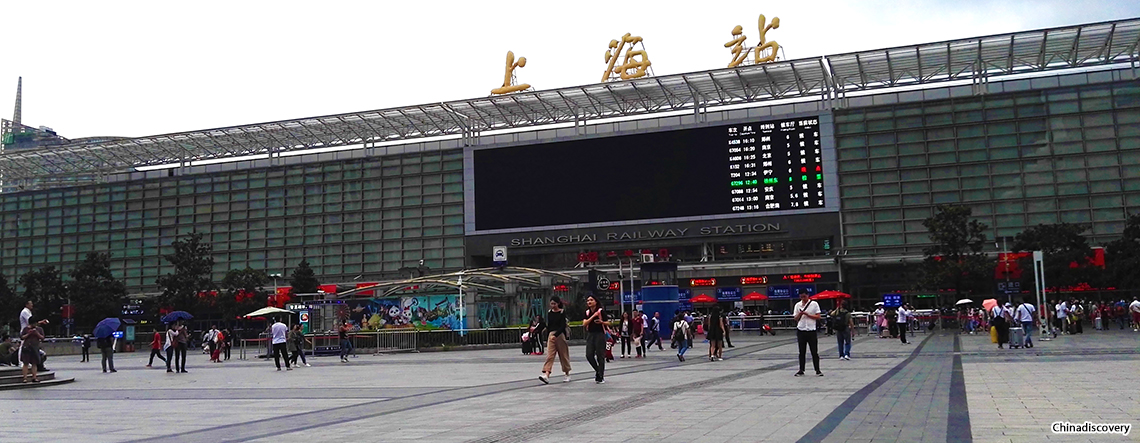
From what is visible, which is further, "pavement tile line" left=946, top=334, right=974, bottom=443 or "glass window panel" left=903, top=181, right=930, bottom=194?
"glass window panel" left=903, top=181, right=930, bottom=194

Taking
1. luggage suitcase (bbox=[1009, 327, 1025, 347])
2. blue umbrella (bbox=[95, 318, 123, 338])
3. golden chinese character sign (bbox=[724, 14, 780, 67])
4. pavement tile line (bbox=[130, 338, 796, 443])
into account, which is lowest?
pavement tile line (bbox=[130, 338, 796, 443])

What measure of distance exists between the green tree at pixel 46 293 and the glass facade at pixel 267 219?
8844 mm

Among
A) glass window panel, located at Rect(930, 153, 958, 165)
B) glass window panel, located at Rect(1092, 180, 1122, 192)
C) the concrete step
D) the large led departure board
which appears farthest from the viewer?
glass window panel, located at Rect(930, 153, 958, 165)

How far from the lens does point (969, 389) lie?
13594mm

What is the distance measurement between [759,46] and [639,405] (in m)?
51.1

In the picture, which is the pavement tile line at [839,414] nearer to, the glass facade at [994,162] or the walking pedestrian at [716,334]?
the walking pedestrian at [716,334]

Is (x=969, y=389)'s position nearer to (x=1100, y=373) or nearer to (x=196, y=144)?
(x=1100, y=373)

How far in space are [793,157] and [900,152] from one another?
861 cm

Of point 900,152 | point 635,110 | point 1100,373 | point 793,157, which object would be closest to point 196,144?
point 635,110

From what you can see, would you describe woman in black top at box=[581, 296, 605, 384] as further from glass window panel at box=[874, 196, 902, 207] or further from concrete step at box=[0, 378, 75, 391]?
glass window panel at box=[874, 196, 902, 207]

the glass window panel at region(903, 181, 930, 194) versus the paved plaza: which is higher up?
the glass window panel at region(903, 181, 930, 194)

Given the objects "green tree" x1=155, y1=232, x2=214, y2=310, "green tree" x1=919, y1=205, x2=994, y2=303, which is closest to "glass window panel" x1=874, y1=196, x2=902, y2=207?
"green tree" x1=919, y1=205, x2=994, y2=303

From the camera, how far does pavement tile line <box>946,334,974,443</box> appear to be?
8.86 metres

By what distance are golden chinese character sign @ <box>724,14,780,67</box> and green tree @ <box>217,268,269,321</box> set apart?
35.8 meters
